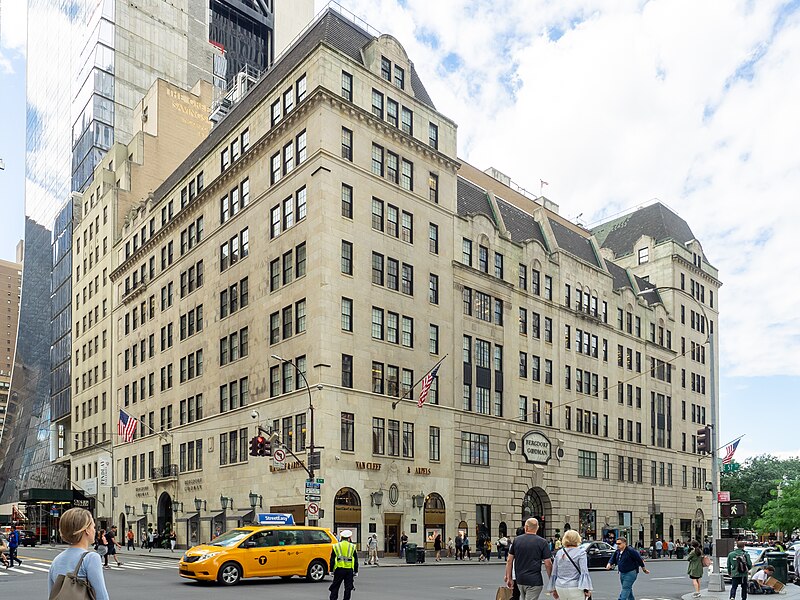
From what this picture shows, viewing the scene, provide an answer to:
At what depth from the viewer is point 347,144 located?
166 feet

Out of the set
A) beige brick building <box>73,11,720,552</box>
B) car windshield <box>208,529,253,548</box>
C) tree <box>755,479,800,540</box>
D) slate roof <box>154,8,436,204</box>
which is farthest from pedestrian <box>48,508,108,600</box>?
tree <box>755,479,800,540</box>

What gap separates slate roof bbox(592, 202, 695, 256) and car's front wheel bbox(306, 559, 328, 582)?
67104 millimetres

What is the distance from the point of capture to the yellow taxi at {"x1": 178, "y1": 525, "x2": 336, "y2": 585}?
87.5 feet

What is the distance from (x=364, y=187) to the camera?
51.1 metres

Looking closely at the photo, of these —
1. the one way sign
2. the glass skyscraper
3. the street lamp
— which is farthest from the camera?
the glass skyscraper

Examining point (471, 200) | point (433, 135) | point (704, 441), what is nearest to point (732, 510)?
point (704, 441)

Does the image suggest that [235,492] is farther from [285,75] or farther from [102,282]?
[102,282]

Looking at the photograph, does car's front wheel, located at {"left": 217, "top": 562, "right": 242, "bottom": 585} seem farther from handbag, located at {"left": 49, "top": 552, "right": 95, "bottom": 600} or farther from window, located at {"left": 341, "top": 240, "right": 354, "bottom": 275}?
window, located at {"left": 341, "top": 240, "right": 354, "bottom": 275}

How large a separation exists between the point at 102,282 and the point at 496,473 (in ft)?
151

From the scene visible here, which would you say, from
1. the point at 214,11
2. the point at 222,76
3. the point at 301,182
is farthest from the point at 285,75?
the point at 214,11

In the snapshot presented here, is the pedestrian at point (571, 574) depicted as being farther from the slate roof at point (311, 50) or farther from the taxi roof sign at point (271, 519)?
the slate roof at point (311, 50)

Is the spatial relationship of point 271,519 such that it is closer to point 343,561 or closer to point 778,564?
point 343,561

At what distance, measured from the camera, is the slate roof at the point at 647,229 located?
90000mm

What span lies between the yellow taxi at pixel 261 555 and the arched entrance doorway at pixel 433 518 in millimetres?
23836
